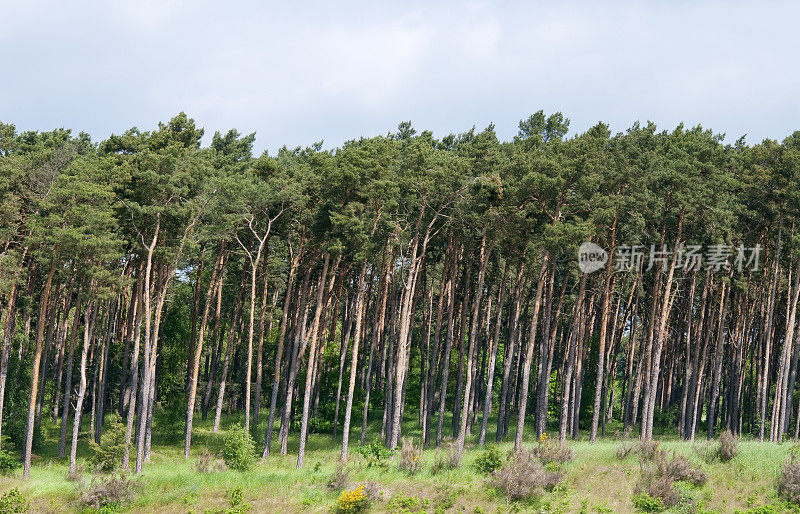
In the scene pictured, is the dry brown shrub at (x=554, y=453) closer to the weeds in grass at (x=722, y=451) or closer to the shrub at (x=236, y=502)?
the weeds in grass at (x=722, y=451)

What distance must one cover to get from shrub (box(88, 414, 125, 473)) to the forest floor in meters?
0.71

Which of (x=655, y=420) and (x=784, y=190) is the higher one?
(x=784, y=190)

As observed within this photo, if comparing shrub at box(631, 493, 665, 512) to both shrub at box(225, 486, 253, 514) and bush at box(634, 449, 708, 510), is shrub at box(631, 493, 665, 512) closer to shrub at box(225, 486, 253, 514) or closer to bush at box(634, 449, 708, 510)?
bush at box(634, 449, 708, 510)

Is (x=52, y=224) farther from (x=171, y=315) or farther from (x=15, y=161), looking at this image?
(x=171, y=315)

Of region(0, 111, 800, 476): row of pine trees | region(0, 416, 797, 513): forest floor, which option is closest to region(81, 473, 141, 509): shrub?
region(0, 416, 797, 513): forest floor

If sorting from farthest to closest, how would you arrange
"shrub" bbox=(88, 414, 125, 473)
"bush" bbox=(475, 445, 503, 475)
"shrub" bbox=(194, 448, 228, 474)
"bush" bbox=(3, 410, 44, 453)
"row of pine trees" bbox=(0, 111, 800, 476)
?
"bush" bbox=(3, 410, 44, 453), "row of pine trees" bbox=(0, 111, 800, 476), "shrub" bbox=(88, 414, 125, 473), "shrub" bbox=(194, 448, 228, 474), "bush" bbox=(475, 445, 503, 475)

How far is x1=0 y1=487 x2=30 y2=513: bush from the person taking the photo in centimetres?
2331

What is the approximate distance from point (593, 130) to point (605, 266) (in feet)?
32.2

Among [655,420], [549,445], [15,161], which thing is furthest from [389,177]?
[655,420]

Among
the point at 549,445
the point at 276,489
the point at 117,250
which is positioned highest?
the point at 117,250

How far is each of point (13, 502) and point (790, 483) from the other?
24188 millimetres

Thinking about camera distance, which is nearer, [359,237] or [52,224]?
[52,224]

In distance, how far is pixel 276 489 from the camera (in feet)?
79.0

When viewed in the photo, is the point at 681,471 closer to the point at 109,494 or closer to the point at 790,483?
the point at 790,483
